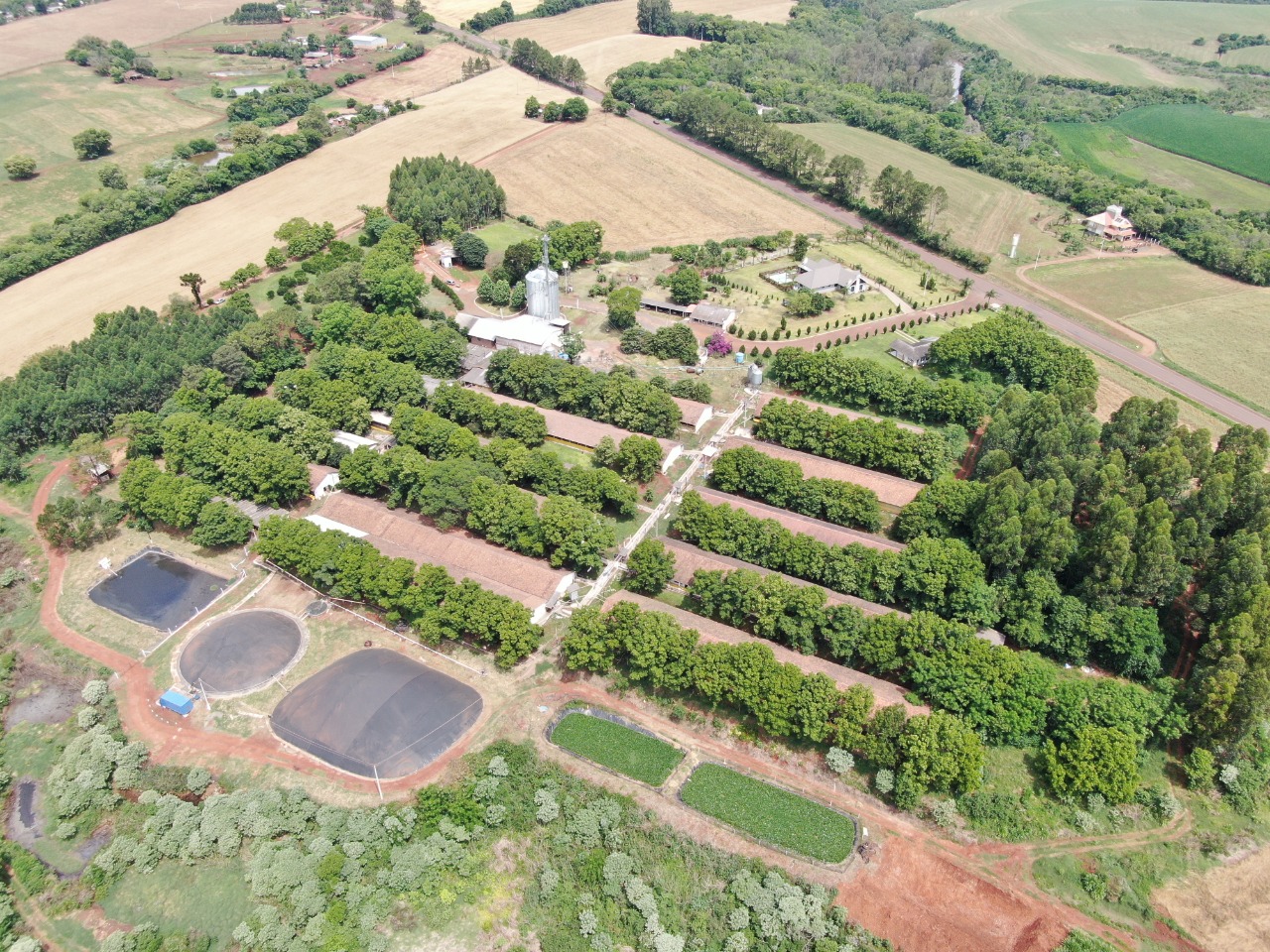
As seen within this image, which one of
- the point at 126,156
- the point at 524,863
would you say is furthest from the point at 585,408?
the point at 126,156

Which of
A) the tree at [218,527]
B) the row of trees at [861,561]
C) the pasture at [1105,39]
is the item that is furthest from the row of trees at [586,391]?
the pasture at [1105,39]

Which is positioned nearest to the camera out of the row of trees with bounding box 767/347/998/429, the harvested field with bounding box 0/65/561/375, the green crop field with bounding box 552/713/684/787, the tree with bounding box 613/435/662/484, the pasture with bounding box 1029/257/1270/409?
the green crop field with bounding box 552/713/684/787

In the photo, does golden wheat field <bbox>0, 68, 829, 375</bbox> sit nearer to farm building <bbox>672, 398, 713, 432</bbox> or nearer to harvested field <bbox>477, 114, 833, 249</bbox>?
harvested field <bbox>477, 114, 833, 249</bbox>

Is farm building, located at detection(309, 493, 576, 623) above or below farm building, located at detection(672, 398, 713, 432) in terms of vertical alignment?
below

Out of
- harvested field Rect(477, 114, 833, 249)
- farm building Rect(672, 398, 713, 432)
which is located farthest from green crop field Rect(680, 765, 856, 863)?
harvested field Rect(477, 114, 833, 249)

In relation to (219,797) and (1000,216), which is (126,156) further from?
(1000,216)

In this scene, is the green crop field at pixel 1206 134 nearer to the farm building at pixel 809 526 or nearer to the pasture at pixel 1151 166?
the pasture at pixel 1151 166
